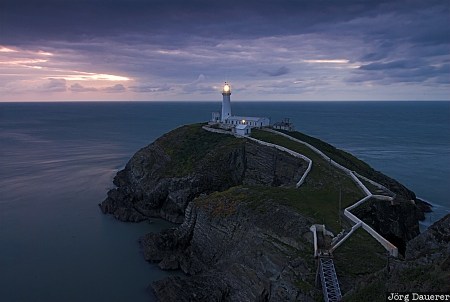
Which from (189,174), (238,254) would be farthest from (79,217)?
(238,254)

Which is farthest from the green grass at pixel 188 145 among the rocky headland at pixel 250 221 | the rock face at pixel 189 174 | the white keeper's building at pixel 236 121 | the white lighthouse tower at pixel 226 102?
the white lighthouse tower at pixel 226 102

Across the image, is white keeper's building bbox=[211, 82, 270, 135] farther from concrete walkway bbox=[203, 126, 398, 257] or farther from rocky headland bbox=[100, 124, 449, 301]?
rocky headland bbox=[100, 124, 449, 301]

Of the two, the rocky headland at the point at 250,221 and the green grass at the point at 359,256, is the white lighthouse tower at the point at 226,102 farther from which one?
the green grass at the point at 359,256

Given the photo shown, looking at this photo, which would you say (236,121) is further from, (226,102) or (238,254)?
(238,254)

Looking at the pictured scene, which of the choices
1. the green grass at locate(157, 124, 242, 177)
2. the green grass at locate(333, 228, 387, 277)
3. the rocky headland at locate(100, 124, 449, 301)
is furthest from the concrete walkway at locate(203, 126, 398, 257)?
the green grass at locate(157, 124, 242, 177)

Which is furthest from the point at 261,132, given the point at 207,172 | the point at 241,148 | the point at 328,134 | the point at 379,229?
the point at 328,134

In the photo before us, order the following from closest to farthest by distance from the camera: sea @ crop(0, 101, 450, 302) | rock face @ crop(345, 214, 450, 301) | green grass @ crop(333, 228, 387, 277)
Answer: rock face @ crop(345, 214, 450, 301) < green grass @ crop(333, 228, 387, 277) < sea @ crop(0, 101, 450, 302)
